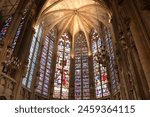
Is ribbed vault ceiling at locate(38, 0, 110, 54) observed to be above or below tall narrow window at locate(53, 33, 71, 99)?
above

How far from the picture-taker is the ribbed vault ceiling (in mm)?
19891

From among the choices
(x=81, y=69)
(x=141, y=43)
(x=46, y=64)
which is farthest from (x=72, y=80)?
(x=141, y=43)

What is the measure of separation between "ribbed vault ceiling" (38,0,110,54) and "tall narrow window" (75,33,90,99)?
0.96 meters

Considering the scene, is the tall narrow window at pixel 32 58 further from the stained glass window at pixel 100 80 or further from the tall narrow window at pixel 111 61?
the tall narrow window at pixel 111 61

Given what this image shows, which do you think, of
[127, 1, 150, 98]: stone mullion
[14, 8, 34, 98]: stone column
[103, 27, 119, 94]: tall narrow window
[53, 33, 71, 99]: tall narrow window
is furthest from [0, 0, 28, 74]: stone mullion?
[103, 27, 119, 94]: tall narrow window

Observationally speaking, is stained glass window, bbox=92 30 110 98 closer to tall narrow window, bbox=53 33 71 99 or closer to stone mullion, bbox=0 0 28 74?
tall narrow window, bbox=53 33 71 99

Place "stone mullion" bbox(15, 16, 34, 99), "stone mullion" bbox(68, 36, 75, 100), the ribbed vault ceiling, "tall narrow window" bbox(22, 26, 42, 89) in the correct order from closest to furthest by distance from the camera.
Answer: "stone mullion" bbox(15, 16, 34, 99), "tall narrow window" bbox(22, 26, 42, 89), "stone mullion" bbox(68, 36, 75, 100), the ribbed vault ceiling

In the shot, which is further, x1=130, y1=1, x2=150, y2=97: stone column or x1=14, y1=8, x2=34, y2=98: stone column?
x1=14, y1=8, x2=34, y2=98: stone column

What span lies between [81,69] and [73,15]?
6.54 metres

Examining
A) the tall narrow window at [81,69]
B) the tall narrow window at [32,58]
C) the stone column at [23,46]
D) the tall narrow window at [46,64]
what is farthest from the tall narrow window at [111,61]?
the stone column at [23,46]

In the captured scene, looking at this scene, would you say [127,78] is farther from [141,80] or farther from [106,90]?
[106,90]

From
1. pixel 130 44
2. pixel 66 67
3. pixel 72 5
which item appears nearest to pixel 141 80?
pixel 130 44

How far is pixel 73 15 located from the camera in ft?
72.0

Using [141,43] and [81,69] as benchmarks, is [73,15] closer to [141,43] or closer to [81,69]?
[81,69]
